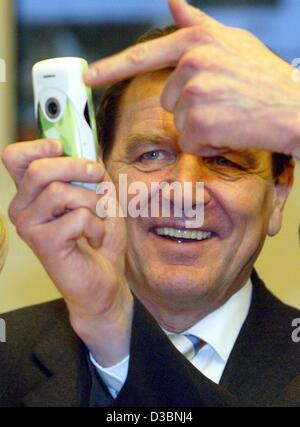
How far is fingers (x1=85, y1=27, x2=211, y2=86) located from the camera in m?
1.11

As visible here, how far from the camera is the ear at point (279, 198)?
1660 mm

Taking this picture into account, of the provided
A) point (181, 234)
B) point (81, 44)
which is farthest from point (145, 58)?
point (81, 44)

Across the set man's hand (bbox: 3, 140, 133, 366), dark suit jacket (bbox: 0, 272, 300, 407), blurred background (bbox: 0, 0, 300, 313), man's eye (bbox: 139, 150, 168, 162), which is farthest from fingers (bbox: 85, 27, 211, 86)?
blurred background (bbox: 0, 0, 300, 313)

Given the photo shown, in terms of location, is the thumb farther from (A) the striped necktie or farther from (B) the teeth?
(A) the striped necktie

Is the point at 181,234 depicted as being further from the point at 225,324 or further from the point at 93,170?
the point at 93,170

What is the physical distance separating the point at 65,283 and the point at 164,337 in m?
0.16

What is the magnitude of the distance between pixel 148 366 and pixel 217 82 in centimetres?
37

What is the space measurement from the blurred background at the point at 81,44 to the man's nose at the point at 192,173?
42 cm

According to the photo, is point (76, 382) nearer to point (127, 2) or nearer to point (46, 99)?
point (46, 99)

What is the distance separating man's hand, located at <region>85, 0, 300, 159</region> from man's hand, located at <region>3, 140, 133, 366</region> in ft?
A: 0.37

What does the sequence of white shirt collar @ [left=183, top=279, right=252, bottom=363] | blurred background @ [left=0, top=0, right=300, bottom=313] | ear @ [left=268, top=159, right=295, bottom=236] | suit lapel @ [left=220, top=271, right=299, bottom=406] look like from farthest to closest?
blurred background @ [left=0, top=0, right=300, bottom=313] < ear @ [left=268, top=159, right=295, bottom=236] < white shirt collar @ [left=183, top=279, right=252, bottom=363] < suit lapel @ [left=220, top=271, right=299, bottom=406]

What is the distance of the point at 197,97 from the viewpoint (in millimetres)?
1125

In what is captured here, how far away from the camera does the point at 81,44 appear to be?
197 centimetres

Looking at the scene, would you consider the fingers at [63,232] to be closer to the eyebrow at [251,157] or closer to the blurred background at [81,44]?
the eyebrow at [251,157]
